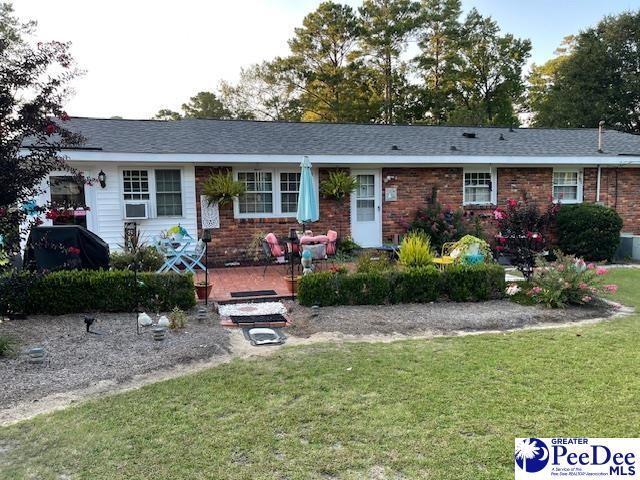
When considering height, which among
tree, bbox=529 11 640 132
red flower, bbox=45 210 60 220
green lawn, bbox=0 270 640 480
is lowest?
green lawn, bbox=0 270 640 480

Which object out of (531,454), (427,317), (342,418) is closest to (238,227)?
(427,317)

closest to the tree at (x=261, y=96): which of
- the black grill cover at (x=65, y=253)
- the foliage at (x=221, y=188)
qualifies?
the foliage at (x=221, y=188)

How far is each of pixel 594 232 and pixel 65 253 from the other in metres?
11.3

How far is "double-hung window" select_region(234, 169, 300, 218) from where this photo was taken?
11.2 meters

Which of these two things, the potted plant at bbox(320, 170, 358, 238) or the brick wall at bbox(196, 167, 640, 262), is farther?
the potted plant at bbox(320, 170, 358, 238)

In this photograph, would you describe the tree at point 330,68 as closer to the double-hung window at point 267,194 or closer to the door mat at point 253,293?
the double-hung window at point 267,194

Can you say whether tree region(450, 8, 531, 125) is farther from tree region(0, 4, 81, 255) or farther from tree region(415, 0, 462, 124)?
tree region(0, 4, 81, 255)

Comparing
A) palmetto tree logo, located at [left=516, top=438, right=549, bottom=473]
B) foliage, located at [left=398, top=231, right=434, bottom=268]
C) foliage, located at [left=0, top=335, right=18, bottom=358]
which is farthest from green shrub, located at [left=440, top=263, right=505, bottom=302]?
foliage, located at [left=0, top=335, right=18, bottom=358]

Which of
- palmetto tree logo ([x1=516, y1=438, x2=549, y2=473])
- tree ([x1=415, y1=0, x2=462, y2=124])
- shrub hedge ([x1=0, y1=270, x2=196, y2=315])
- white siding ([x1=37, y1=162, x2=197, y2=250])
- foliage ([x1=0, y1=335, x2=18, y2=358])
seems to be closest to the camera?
palmetto tree logo ([x1=516, y1=438, x2=549, y2=473])

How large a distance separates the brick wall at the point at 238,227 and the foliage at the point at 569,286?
18.1 feet

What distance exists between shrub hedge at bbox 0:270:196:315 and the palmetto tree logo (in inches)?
196

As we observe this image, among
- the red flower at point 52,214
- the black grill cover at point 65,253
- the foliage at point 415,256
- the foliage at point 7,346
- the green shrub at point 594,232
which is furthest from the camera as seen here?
the green shrub at point 594,232

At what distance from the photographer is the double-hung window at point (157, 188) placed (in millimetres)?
10484

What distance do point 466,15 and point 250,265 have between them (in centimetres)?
2769
